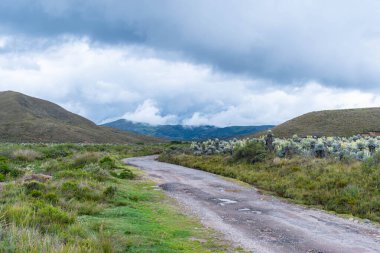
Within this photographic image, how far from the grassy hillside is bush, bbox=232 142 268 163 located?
58215 millimetres

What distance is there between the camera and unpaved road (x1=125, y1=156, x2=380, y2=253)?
32.6 ft

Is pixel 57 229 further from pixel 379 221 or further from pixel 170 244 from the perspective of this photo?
pixel 379 221

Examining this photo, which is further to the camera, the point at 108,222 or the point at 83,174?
the point at 83,174

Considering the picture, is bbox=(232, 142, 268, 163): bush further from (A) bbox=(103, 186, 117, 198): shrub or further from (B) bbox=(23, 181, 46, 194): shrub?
(B) bbox=(23, 181, 46, 194): shrub

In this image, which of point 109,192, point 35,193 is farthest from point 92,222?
point 109,192

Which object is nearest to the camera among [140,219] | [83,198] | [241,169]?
[140,219]

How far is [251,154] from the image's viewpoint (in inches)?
1283

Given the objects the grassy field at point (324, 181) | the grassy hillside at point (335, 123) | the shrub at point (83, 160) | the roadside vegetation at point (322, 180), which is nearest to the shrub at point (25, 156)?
the shrub at point (83, 160)

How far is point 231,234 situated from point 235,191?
968cm

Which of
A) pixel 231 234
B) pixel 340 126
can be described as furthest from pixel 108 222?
pixel 340 126

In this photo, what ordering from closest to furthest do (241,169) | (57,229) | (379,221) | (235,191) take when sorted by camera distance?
(57,229), (379,221), (235,191), (241,169)

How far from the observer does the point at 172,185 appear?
22.7 m

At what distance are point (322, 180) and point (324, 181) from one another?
24cm

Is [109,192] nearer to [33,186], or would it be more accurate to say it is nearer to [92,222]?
[33,186]
